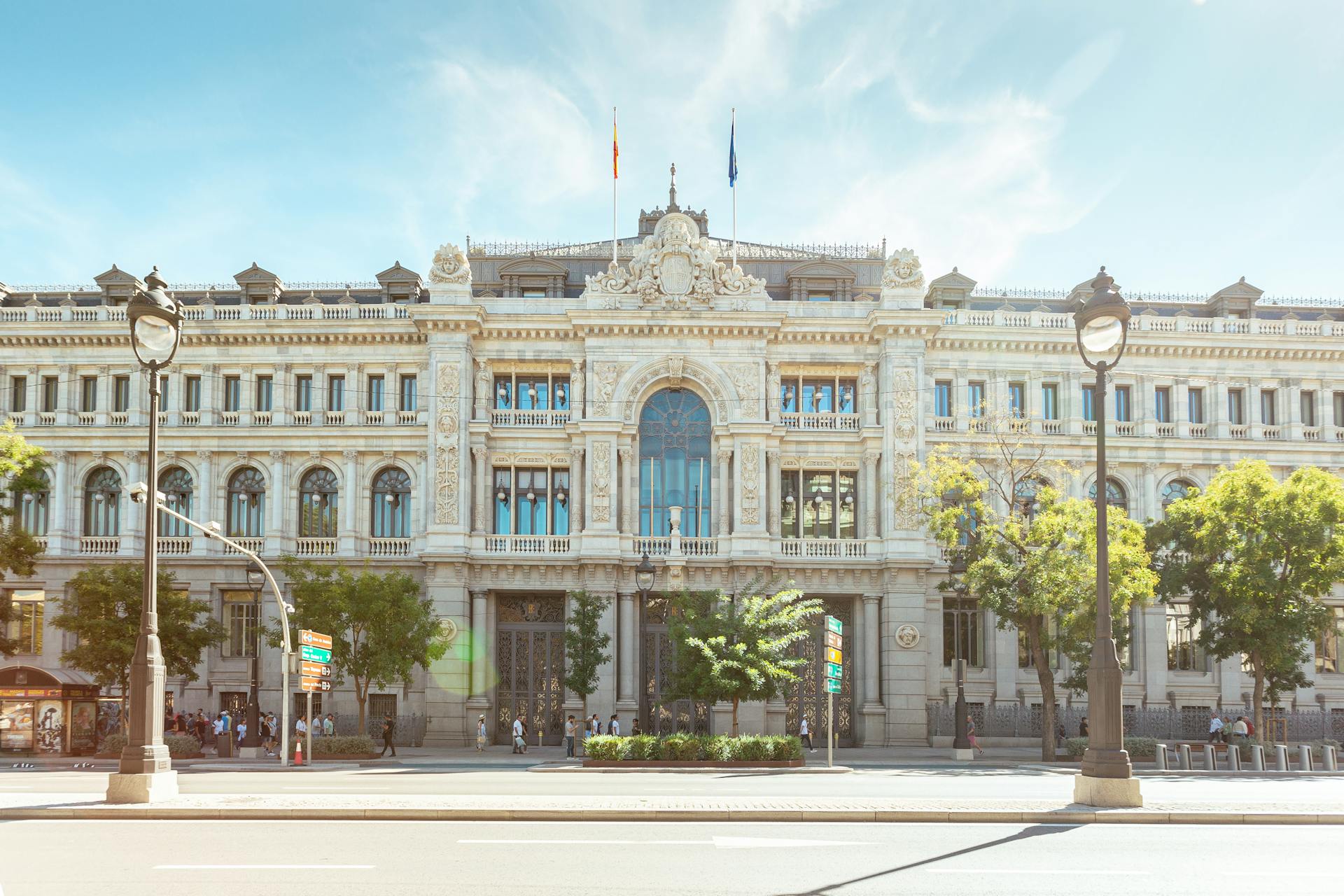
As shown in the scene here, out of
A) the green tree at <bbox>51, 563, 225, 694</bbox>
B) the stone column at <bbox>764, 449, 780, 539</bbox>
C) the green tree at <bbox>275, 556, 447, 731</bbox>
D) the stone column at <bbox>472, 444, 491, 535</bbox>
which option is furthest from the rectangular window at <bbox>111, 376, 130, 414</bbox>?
the stone column at <bbox>764, 449, 780, 539</bbox>

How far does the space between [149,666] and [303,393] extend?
102 ft

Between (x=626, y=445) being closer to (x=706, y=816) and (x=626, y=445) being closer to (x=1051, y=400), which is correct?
(x=1051, y=400)

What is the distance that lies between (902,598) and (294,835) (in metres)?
34.7

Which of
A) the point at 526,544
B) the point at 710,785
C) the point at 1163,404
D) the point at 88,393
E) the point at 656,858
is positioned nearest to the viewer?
the point at 656,858

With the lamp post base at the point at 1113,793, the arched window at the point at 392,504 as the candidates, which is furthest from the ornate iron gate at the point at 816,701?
the lamp post base at the point at 1113,793

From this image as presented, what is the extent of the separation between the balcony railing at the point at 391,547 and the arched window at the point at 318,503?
1953 millimetres

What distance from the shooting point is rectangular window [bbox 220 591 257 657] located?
161ft

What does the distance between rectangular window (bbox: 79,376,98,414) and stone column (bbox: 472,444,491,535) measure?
16469 mm

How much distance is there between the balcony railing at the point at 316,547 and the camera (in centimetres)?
4959

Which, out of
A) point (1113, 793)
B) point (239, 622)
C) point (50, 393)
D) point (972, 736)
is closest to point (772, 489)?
point (972, 736)

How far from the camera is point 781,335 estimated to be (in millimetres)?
50188

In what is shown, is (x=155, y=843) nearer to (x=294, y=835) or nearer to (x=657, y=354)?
(x=294, y=835)

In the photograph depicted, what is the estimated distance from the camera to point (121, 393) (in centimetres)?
5119

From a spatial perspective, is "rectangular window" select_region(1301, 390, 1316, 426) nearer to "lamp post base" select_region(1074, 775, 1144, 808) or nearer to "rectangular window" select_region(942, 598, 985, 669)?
"rectangular window" select_region(942, 598, 985, 669)
